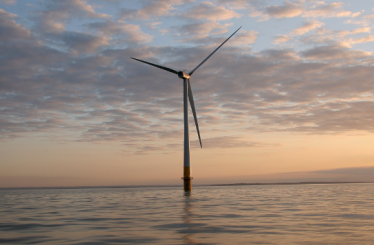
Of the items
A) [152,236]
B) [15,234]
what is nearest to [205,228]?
[152,236]

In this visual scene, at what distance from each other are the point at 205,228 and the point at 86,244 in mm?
6965

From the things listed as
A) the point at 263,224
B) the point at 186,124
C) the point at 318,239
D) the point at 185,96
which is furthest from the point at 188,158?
the point at 318,239

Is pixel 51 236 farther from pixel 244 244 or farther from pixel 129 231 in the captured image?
pixel 244 244

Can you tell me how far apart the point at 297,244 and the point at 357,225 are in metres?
8.11

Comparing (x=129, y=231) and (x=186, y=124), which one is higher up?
(x=186, y=124)

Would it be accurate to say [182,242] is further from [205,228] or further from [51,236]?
[51,236]

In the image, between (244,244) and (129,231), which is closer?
(244,244)

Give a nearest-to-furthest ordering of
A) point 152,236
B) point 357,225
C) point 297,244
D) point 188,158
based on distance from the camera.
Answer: point 297,244, point 152,236, point 357,225, point 188,158

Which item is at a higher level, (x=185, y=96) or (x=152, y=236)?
(x=185, y=96)

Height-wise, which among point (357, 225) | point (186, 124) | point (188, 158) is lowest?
point (357, 225)

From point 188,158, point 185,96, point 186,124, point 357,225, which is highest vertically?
point 185,96

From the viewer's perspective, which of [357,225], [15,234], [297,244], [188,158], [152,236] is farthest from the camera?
[188,158]

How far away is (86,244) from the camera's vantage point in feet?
49.8

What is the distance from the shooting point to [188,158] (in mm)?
71250
